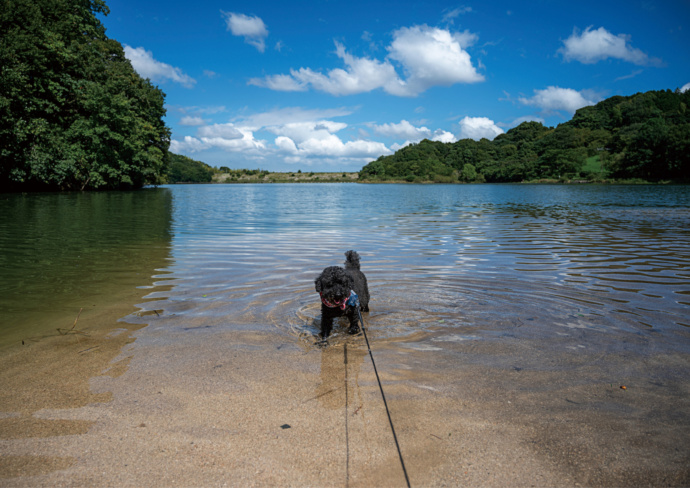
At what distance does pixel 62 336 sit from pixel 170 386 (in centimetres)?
229

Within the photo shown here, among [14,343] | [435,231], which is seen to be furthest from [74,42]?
[14,343]

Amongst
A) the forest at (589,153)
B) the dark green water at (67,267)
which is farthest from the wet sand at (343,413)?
the forest at (589,153)

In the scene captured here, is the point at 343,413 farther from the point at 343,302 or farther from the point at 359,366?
the point at 343,302

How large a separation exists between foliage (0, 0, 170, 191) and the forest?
100154mm

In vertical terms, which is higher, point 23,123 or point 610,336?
point 23,123

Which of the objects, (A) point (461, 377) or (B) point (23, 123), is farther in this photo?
(B) point (23, 123)

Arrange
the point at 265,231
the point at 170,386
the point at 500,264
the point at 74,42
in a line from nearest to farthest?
1. the point at 170,386
2. the point at 500,264
3. the point at 265,231
4. the point at 74,42

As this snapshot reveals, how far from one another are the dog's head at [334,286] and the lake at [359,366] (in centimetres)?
60

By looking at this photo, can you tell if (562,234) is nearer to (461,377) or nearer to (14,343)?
(461,377)

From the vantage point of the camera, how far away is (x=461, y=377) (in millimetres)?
3857

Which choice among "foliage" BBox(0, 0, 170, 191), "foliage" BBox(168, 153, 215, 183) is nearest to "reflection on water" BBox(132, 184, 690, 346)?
"foliage" BBox(0, 0, 170, 191)

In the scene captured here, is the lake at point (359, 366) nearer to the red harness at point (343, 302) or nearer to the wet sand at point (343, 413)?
the wet sand at point (343, 413)

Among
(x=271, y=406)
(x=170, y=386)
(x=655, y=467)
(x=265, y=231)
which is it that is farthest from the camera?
(x=265, y=231)

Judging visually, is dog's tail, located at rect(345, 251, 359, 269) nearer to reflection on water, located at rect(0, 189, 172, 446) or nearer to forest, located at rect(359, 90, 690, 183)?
reflection on water, located at rect(0, 189, 172, 446)
